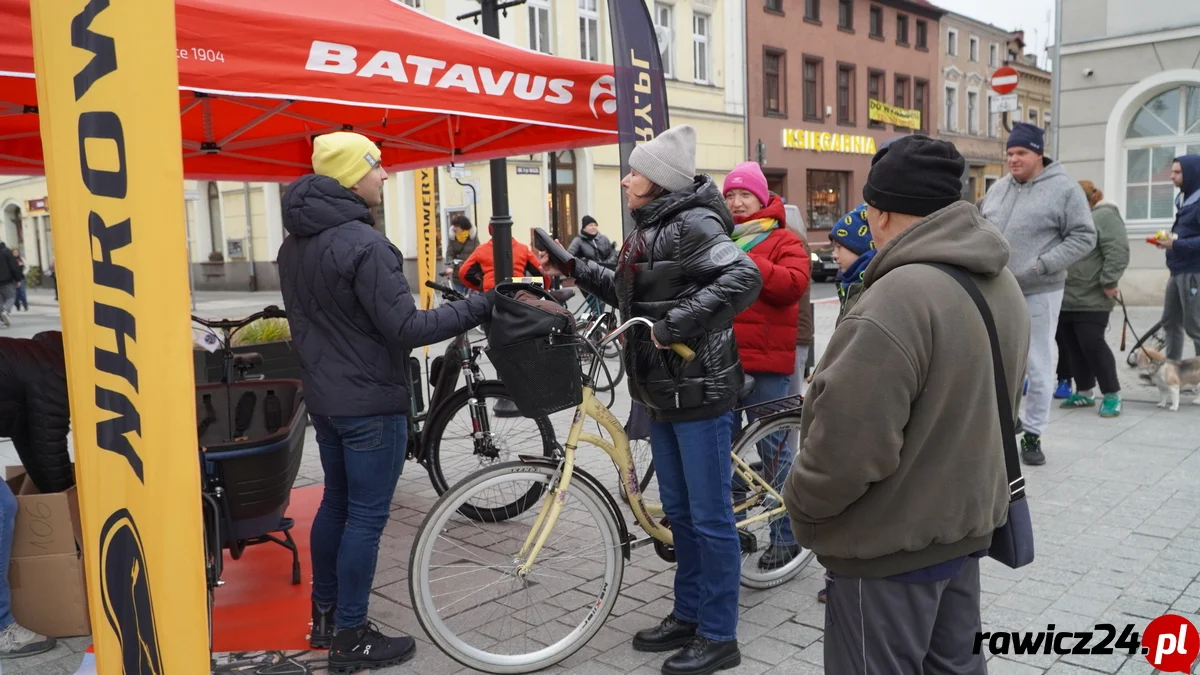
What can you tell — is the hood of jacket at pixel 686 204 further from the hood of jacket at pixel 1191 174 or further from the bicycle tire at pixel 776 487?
the hood of jacket at pixel 1191 174

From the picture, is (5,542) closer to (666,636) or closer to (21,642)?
(21,642)

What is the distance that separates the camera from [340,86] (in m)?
3.84

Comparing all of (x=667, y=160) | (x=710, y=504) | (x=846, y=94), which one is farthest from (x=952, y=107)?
(x=710, y=504)

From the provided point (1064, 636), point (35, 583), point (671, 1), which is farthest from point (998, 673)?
point (671, 1)

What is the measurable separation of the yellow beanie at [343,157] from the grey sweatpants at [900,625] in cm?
209

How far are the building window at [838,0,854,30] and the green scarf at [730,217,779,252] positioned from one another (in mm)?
32588

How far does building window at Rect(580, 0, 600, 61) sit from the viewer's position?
24.8 metres

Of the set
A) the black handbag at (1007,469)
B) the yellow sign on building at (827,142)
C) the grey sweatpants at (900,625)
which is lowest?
the grey sweatpants at (900,625)

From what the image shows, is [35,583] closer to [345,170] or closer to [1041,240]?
[345,170]

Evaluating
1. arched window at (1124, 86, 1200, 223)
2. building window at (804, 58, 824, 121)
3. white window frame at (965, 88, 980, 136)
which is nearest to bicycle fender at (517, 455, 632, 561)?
arched window at (1124, 86, 1200, 223)

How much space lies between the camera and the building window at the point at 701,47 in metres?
28.3

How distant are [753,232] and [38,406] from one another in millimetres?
3090

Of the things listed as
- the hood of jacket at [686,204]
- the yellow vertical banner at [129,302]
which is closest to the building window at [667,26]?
the hood of jacket at [686,204]

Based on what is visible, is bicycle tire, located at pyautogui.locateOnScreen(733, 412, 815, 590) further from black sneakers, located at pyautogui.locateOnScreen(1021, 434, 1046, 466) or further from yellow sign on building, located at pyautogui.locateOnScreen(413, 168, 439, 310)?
yellow sign on building, located at pyautogui.locateOnScreen(413, 168, 439, 310)
